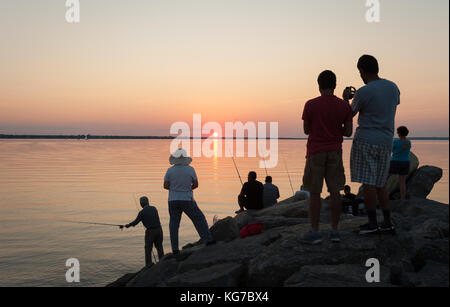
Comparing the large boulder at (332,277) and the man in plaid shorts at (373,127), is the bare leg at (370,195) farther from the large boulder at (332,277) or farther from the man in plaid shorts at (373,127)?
the large boulder at (332,277)

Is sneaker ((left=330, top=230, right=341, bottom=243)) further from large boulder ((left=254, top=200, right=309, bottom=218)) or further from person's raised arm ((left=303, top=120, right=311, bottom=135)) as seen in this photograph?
large boulder ((left=254, top=200, right=309, bottom=218))

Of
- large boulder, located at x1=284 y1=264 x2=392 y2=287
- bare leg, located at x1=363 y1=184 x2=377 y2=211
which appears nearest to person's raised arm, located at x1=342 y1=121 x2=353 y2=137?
bare leg, located at x1=363 y1=184 x2=377 y2=211

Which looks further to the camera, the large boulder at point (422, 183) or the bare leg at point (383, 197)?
the large boulder at point (422, 183)

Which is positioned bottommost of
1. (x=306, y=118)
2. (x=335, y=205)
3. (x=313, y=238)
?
(x=313, y=238)

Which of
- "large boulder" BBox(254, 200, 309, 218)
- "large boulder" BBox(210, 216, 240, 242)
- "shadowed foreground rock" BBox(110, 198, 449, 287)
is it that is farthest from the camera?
"large boulder" BBox(254, 200, 309, 218)

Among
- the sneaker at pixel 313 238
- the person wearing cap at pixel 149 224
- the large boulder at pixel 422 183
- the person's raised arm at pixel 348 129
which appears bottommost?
the person wearing cap at pixel 149 224

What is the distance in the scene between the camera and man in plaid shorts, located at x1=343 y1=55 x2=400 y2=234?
211 inches

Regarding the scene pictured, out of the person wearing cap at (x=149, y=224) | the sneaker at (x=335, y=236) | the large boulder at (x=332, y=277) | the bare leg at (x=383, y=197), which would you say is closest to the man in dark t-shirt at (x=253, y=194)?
the person wearing cap at (x=149, y=224)

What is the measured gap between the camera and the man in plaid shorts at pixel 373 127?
5363 millimetres

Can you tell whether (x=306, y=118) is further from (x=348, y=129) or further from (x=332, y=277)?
(x=332, y=277)

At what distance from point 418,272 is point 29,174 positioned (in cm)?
4147

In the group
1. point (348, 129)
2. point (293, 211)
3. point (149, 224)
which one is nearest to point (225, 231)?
point (293, 211)

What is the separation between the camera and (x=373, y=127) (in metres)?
5.42
